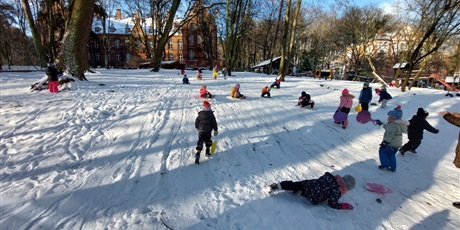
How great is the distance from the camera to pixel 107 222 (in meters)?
3.15

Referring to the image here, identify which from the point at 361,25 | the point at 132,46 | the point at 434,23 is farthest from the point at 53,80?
the point at 132,46

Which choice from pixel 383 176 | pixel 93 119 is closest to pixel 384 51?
pixel 383 176

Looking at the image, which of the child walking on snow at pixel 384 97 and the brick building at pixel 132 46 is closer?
the child walking on snow at pixel 384 97

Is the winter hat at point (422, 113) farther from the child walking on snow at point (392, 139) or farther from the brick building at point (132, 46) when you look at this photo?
the brick building at point (132, 46)

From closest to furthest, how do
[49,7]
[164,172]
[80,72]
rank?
1. [164,172]
2. [80,72]
3. [49,7]

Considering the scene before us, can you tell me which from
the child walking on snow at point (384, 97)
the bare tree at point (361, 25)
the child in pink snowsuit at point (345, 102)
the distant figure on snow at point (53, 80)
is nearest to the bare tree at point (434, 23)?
the child walking on snow at point (384, 97)

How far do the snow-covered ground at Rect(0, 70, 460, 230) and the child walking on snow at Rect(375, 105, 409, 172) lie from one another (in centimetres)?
29

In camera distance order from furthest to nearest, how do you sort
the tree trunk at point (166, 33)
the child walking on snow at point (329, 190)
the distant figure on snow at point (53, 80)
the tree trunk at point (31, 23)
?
the tree trunk at point (166, 33)
the tree trunk at point (31, 23)
the distant figure on snow at point (53, 80)
the child walking on snow at point (329, 190)

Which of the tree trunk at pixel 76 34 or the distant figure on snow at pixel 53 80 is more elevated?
the tree trunk at pixel 76 34

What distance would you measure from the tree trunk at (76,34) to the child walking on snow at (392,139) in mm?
12504

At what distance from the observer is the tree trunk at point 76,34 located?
10406mm

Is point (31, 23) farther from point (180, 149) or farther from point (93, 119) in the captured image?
point (180, 149)

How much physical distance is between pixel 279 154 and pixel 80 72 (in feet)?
34.7

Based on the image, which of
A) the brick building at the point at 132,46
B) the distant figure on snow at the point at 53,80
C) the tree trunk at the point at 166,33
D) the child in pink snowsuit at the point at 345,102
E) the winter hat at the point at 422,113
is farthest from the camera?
the brick building at the point at 132,46
